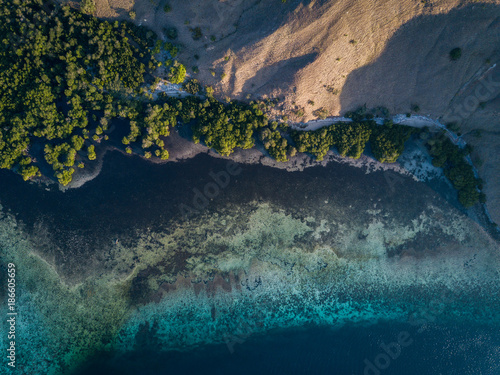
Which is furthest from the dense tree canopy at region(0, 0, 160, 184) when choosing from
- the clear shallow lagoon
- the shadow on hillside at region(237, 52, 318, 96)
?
the shadow on hillside at region(237, 52, 318, 96)

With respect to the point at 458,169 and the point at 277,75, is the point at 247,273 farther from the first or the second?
the point at 458,169

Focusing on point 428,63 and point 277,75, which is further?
point 277,75

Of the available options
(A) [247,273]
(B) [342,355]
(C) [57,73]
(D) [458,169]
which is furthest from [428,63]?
(C) [57,73]

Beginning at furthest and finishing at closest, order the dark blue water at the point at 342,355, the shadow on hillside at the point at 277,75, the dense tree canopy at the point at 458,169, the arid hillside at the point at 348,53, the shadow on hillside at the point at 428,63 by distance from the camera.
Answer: the dark blue water at the point at 342,355, the dense tree canopy at the point at 458,169, the shadow on hillside at the point at 277,75, the shadow on hillside at the point at 428,63, the arid hillside at the point at 348,53

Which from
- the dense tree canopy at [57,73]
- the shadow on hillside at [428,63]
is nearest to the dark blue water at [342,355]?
the dense tree canopy at [57,73]

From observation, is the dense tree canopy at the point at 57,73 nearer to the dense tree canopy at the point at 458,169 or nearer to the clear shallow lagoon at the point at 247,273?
the clear shallow lagoon at the point at 247,273

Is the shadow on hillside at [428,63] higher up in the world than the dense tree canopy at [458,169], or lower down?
higher up
